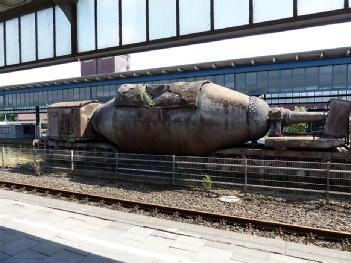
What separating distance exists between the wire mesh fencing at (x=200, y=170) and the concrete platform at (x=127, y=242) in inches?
161

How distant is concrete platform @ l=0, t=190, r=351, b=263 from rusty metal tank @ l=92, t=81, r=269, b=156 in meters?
5.48

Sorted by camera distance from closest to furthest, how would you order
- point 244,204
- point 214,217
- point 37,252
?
point 37,252
point 214,217
point 244,204

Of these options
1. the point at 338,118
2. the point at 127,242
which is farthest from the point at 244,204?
the point at 338,118

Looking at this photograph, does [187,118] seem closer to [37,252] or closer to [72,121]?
[72,121]

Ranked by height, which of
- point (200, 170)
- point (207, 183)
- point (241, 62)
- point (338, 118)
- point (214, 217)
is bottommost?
point (214, 217)

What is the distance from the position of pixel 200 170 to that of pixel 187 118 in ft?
7.64

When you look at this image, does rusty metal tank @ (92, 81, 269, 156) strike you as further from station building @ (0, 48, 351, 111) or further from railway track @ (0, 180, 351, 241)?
station building @ (0, 48, 351, 111)

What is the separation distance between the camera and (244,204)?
1053cm

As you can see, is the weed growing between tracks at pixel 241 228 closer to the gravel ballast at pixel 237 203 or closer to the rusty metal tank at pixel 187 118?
the gravel ballast at pixel 237 203

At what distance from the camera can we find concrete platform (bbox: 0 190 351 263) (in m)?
6.54

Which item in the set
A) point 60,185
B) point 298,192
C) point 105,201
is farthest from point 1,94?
point 298,192

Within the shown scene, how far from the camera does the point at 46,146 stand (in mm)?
20047

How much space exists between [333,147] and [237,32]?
280 inches

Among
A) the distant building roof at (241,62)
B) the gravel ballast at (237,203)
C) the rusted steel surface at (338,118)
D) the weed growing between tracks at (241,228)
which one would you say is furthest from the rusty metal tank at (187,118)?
the distant building roof at (241,62)
